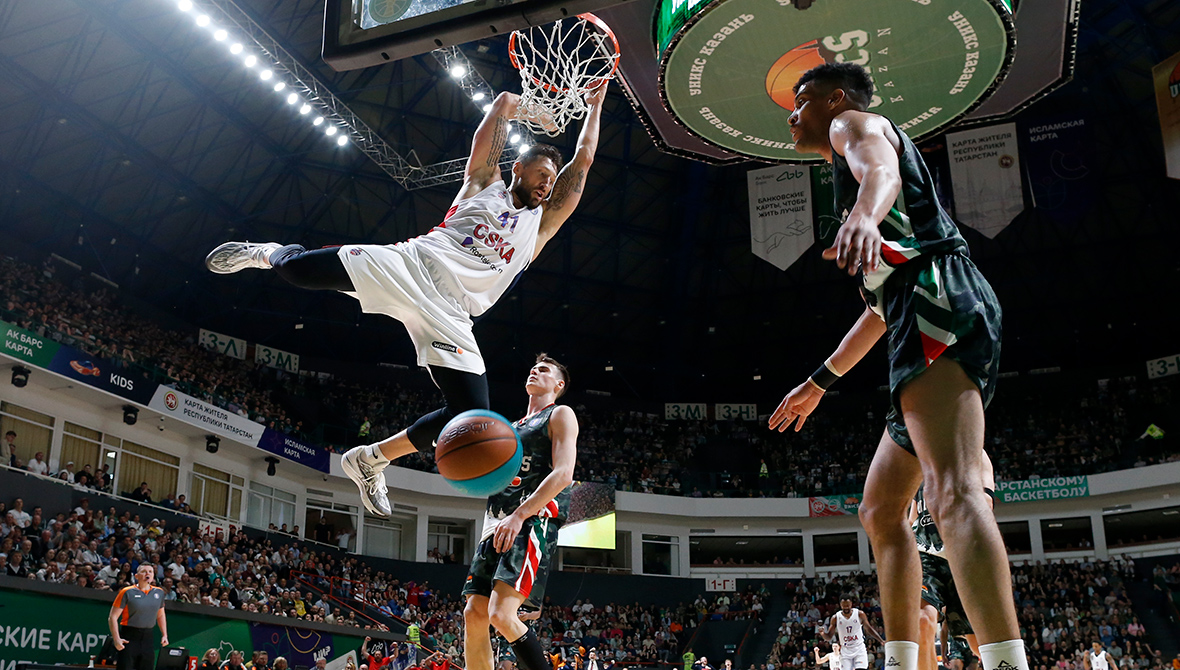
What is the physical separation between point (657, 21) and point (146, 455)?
70.6 feet

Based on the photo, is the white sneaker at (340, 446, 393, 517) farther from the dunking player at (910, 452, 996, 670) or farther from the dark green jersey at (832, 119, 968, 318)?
the dunking player at (910, 452, 996, 670)

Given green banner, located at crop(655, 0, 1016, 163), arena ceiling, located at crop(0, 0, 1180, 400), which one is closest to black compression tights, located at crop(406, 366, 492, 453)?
green banner, located at crop(655, 0, 1016, 163)

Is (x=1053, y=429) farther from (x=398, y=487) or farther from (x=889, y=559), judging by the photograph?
(x=889, y=559)

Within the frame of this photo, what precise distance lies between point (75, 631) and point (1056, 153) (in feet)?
76.0

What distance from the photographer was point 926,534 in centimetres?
737

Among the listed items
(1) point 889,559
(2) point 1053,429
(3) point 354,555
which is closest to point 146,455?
(3) point 354,555

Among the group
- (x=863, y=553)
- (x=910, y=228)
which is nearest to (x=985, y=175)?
(x=910, y=228)

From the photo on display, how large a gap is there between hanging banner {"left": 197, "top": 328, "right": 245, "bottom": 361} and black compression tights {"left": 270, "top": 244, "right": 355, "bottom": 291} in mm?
28110

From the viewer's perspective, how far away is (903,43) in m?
9.98

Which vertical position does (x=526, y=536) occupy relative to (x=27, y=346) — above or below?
below

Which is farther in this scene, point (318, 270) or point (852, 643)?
point (852, 643)

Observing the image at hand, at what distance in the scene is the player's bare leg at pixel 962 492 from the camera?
2.64 m

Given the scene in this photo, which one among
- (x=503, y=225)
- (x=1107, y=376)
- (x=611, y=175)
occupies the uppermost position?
(x=611, y=175)

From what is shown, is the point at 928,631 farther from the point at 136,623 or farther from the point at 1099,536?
the point at 1099,536
